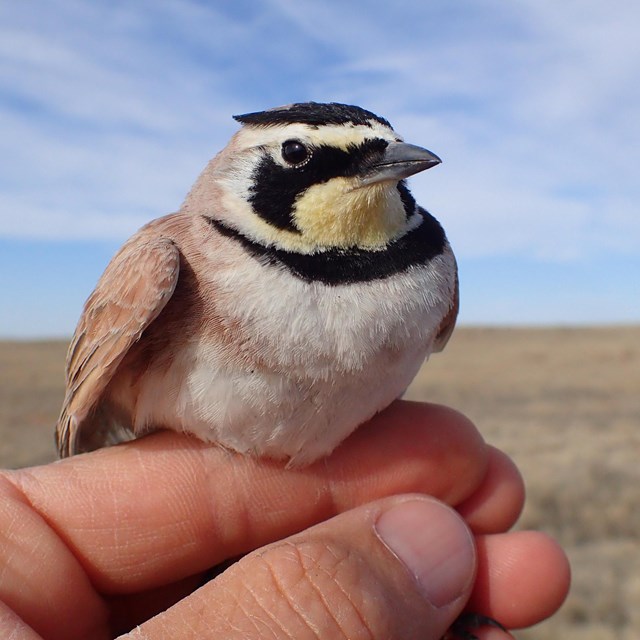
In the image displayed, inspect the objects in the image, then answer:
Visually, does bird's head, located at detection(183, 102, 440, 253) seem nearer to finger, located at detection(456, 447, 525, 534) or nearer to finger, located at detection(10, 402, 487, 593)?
finger, located at detection(10, 402, 487, 593)

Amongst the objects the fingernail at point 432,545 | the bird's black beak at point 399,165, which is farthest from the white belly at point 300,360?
the fingernail at point 432,545

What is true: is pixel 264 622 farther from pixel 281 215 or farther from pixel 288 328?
pixel 281 215

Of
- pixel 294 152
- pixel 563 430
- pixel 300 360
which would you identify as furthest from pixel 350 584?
pixel 563 430

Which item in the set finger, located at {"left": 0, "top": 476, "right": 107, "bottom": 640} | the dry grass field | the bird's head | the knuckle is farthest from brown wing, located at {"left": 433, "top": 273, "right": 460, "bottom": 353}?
the dry grass field

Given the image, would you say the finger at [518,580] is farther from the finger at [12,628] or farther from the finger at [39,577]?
the finger at [12,628]

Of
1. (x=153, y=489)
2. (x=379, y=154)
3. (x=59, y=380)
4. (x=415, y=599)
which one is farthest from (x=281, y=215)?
(x=59, y=380)
